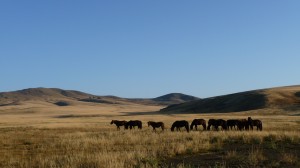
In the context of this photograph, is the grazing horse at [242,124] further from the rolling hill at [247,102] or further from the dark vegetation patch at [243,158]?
the rolling hill at [247,102]

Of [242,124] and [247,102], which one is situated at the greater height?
[247,102]

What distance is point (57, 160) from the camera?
15344 millimetres

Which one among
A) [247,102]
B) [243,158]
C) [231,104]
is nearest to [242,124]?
[243,158]

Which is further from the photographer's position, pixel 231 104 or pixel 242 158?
pixel 231 104

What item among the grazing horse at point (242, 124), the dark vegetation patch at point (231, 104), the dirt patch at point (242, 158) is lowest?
the dirt patch at point (242, 158)

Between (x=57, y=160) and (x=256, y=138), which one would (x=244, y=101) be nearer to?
(x=256, y=138)

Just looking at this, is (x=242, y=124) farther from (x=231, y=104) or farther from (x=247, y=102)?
(x=231, y=104)

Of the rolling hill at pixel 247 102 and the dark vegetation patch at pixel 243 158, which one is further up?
the rolling hill at pixel 247 102

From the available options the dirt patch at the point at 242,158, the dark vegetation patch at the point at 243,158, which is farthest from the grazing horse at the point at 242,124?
the dirt patch at the point at 242,158

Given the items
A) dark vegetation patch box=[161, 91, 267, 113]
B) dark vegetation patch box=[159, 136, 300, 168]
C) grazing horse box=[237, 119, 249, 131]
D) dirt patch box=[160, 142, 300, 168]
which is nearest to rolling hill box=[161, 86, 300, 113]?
dark vegetation patch box=[161, 91, 267, 113]

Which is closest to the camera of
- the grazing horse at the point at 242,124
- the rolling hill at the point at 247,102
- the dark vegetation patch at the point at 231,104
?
the grazing horse at the point at 242,124

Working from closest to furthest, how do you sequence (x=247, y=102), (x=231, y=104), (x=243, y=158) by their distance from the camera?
(x=243, y=158)
(x=247, y=102)
(x=231, y=104)

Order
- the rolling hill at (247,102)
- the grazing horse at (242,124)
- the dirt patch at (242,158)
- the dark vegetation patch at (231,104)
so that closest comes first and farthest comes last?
the dirt patch at (242,158) < the grazing horse at (242,124) < the rolling hill at (247,102) < the dark vegetation patch at (231,104)

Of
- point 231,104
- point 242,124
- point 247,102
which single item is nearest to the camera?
point 242,124
